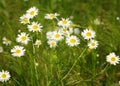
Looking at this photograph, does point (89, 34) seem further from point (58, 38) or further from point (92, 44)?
point (58, 38)

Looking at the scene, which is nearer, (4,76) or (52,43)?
(4,76)

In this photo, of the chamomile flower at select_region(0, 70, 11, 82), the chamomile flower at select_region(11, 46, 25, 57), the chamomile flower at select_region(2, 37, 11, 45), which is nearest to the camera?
the chamomile flower at select_region(0, 70, 11, 82)

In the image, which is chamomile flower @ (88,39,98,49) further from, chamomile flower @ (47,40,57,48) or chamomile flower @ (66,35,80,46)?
chamomile flower @ (47,40,57,48)

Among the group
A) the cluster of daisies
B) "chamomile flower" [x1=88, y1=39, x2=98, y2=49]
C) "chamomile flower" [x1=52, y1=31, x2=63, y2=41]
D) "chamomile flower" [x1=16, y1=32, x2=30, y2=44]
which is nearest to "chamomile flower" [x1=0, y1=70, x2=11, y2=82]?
the cluster of daisies

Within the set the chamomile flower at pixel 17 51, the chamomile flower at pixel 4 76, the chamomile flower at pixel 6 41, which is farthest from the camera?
the chamomile flower at pixel 6 41

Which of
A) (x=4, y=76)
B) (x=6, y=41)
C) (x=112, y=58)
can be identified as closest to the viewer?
(x=4, y=76)

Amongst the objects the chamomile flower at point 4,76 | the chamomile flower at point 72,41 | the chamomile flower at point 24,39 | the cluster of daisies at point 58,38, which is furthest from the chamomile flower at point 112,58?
the chamomile flower at point 4,76

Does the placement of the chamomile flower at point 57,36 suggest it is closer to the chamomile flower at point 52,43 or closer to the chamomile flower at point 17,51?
the chamomile flower at point 52,43

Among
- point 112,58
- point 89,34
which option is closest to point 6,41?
point 89,34

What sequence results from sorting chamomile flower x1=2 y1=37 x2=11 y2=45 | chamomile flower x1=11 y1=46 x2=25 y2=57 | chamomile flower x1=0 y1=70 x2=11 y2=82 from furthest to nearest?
chamomile flower x1=2 y1=37 x2=11 y2=45
chamomile flower x1=11 y1=46 x2=25 y2=57
chamomile flower x1=0 y1=70 x2=11 y2=82

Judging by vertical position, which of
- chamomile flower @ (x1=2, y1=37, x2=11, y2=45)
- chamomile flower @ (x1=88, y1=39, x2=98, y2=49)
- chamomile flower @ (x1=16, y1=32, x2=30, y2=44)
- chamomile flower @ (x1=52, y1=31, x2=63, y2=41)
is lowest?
chamomile flower @ (x1=88, y1=39, x2=98, y2=49)

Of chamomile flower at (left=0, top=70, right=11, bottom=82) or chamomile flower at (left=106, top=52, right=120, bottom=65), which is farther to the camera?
chamomile flower at (left=106, top=52, right=120, bottom=65)

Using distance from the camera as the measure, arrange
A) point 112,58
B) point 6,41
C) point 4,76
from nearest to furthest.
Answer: point 4,76, point 112,58, point 6,41
